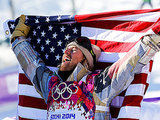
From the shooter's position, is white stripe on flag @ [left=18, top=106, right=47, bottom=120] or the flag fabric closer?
the flag fabric

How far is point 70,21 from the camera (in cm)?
264

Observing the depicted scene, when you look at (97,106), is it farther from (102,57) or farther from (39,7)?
(39,7)

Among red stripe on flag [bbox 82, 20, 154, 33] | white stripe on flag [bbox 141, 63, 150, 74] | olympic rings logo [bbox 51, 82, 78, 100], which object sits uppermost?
red stripe on flag [bbox 82, 20, 154, 33]

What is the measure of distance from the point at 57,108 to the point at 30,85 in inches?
26.5

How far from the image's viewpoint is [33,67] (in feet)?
7.75

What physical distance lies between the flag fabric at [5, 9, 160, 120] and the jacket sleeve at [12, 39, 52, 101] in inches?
9.3

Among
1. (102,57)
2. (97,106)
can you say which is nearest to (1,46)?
(102,57)

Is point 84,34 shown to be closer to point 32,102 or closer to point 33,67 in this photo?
point 33,67

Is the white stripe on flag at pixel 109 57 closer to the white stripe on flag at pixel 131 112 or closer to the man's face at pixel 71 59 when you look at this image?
the man's face at pixel 71 59

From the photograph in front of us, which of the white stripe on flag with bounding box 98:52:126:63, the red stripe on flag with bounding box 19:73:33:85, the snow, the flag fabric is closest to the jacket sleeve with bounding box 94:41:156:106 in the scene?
the flag fabric

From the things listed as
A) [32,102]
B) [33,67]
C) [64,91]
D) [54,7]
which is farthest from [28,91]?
[54,7]

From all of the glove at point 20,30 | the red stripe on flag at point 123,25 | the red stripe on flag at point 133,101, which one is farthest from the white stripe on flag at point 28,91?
the red stripe on flag at point 133,101

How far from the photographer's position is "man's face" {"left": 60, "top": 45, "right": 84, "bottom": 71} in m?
2.23

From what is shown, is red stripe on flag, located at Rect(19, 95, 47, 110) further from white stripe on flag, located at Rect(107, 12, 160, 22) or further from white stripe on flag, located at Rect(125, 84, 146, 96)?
white stripe on flag, located at Rect(107, 12, 160, 22)
